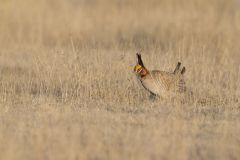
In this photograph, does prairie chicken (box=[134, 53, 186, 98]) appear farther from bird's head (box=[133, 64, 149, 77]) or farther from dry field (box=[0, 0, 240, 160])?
dry field (box=[0, 0, 240, 160])

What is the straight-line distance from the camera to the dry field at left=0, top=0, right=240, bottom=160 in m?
6.20

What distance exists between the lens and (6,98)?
8.44 m

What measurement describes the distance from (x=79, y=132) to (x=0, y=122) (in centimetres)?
99

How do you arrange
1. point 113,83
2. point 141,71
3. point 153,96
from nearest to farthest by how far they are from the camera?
point 141,71 → point 153,96 → point 113,83

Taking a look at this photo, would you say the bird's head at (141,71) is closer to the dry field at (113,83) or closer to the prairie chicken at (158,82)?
the prairie chicken at (158,82)

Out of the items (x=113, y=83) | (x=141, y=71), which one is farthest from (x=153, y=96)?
(x=113, y=83)

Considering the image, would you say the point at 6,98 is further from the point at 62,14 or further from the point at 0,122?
the point at 62,14

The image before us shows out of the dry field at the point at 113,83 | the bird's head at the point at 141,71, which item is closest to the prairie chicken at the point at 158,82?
the bird's head at the point at 141,71

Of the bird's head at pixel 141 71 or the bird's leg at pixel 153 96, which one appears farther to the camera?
the bird's leg at pixel 153 96

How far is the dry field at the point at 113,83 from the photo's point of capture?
620 cm

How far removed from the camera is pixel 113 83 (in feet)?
30.2

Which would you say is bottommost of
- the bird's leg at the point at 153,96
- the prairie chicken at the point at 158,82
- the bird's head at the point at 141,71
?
the bird's leg at the point at 153,96

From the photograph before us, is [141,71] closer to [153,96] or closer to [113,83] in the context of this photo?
[153,96]

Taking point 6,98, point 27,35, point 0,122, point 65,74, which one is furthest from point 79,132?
point 27,35
